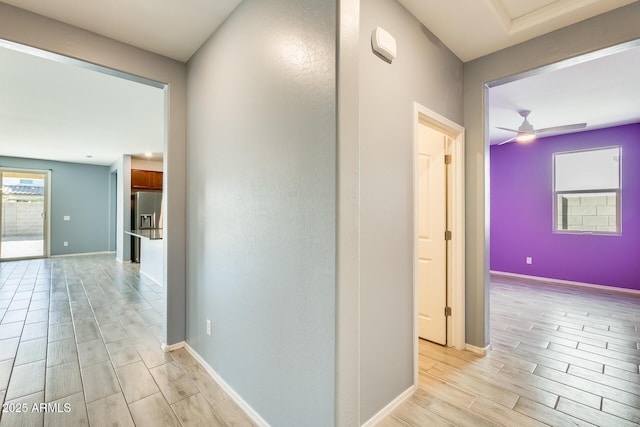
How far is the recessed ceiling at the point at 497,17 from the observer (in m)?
1.91

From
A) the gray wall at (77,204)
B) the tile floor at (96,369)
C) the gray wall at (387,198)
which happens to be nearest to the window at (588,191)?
the gray wall at (387,198)

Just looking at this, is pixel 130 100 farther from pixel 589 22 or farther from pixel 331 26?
pixel 589 22

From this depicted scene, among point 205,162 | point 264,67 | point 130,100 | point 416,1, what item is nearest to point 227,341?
point 205,162

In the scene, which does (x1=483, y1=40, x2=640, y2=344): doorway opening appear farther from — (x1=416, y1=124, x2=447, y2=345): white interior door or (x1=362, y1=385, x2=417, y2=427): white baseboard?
(x1=362, y1=385, x2=417, y2=427): white baseboard

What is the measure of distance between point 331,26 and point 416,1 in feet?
3.24

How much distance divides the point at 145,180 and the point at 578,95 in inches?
354

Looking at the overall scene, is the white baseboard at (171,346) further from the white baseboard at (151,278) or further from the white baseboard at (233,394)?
the white baseboard at (151,278)

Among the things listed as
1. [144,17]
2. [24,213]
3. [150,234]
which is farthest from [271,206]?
[24,213]

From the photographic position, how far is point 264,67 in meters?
Answer: 1.70

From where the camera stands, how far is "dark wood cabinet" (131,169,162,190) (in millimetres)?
7363

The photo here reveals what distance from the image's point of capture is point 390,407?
5.93 feet

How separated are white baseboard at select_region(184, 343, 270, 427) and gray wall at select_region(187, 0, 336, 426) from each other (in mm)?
43

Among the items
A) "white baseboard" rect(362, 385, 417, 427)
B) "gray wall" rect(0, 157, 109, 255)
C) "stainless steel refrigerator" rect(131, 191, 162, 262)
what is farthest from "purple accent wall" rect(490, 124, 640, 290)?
"gray wall" rect(0, 157, 109, 255)

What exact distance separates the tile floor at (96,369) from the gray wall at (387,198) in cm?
92
